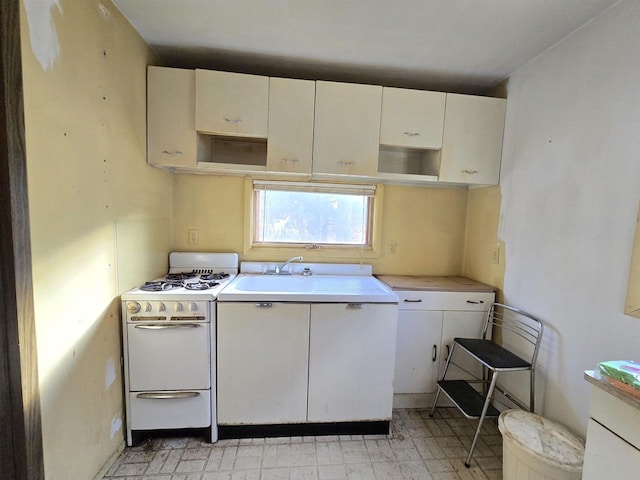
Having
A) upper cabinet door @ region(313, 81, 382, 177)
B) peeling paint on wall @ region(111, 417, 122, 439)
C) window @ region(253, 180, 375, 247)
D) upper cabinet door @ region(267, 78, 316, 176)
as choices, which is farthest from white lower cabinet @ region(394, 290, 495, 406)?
peeling paint on wall @ region(111, 417, 122, 439)

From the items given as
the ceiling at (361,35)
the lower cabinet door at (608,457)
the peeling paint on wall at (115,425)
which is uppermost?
the ceiling at (361,35)

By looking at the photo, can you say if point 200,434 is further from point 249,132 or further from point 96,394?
point 249,132

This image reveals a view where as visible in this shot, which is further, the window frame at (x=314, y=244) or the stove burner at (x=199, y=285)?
the window frame at (x=314, y=244)

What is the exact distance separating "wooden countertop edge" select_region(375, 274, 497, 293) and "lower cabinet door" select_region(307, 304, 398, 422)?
1.22 ft

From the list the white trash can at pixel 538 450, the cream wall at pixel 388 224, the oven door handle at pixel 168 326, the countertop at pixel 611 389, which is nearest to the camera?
the countertop at pixel 611 389

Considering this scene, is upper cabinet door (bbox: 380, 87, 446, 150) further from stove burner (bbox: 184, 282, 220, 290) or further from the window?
stove burner (bbox: 184, 282, 220, 290)

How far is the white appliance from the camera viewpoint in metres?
1.59

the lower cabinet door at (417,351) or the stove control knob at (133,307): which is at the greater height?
the stove control knob at (133,307)

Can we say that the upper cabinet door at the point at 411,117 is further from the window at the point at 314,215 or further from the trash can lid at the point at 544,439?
the trash can lid at the point at 544,439

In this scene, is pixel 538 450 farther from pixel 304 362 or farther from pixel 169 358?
pixel 169 358

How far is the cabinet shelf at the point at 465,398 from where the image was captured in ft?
5.50

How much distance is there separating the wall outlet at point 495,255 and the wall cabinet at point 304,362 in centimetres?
92

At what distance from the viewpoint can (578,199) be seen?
146 centimetres

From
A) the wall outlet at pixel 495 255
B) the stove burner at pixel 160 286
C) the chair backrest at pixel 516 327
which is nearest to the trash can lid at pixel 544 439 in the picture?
the chair backrest at pixel 516 327
